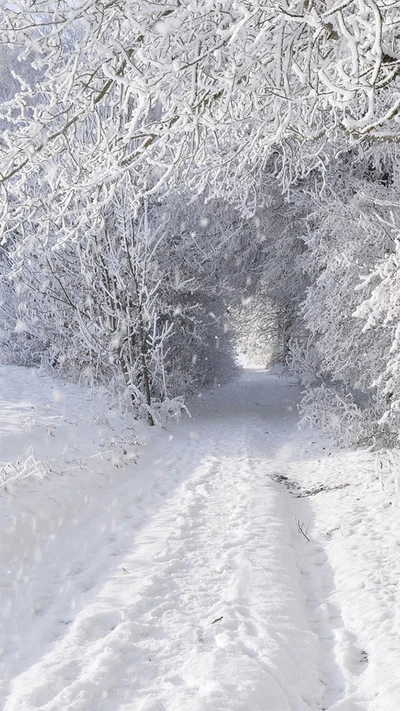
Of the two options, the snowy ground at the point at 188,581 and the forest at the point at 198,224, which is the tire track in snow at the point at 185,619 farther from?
the forest at the point at 198,224

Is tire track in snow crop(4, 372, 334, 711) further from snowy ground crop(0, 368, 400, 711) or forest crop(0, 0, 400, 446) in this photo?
forest crop(0, 0, 400, 446)

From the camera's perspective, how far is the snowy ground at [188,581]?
338 centimetres

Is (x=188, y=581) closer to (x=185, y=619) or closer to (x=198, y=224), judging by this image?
(x=185, y=619)

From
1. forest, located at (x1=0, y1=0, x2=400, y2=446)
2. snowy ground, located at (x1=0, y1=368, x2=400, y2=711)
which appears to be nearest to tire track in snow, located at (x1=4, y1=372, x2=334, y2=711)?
snowy ground, located at (x1=0, y1=368, x2=400, y2=711)

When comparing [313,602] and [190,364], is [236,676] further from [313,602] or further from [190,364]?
[190,364]

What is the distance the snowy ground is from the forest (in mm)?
1634

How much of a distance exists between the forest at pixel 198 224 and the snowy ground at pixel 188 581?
163 cm

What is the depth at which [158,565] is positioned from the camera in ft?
17.0

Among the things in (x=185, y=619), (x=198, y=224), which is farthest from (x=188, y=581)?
(x=198, y=224)

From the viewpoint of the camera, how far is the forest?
3.79 m

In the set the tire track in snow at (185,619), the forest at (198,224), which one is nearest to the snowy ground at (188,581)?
the tire track in snow at (185,619)

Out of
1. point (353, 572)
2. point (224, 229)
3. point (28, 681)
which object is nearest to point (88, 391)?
point (224, 229)

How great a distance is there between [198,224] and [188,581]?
11752 mm

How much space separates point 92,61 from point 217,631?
4148 mm
